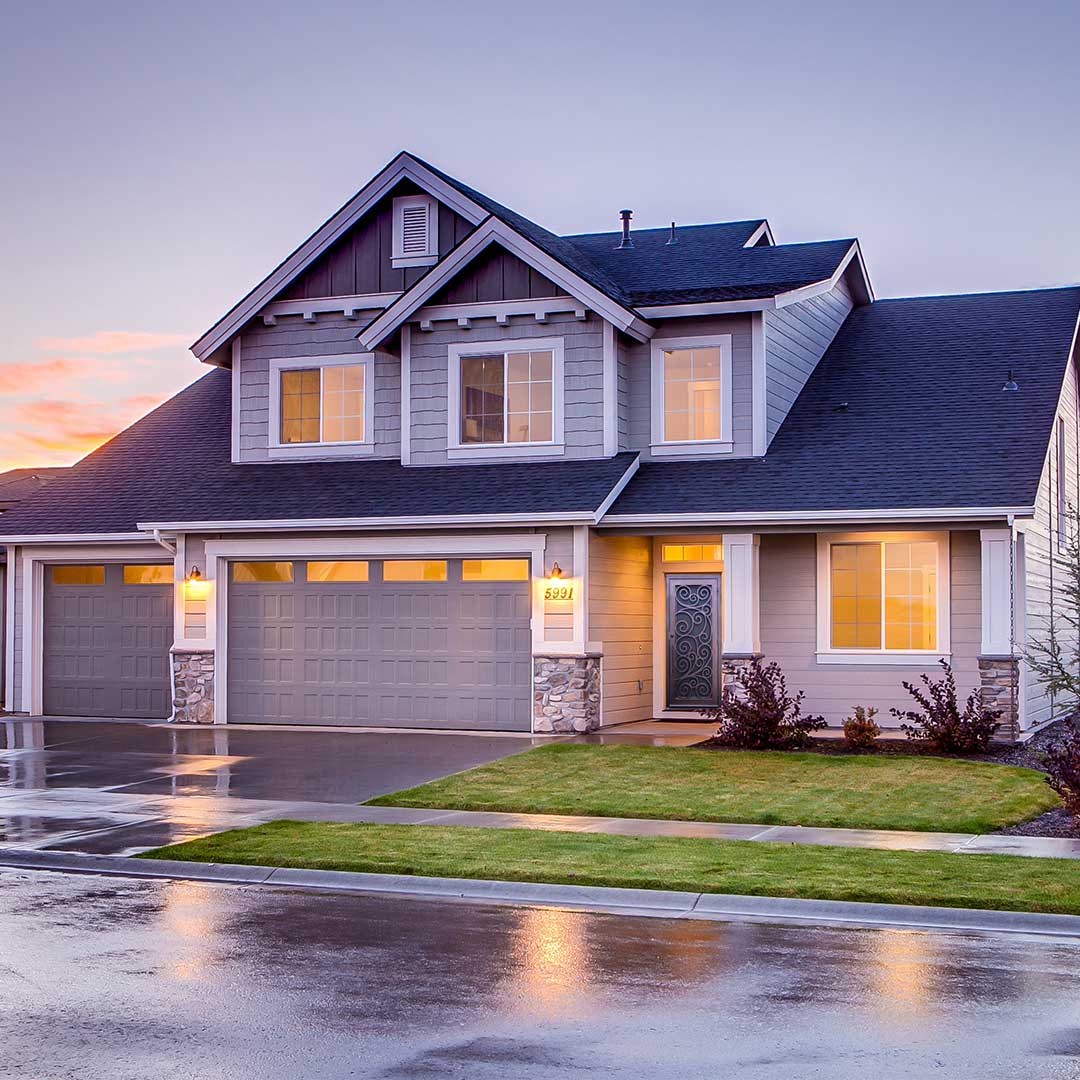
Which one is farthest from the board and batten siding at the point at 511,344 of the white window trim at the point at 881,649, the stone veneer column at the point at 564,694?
the white window trim at the point at 881,649

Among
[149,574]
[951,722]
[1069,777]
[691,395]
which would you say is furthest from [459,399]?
[1069,777]

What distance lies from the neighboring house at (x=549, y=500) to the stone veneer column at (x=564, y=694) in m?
0.05

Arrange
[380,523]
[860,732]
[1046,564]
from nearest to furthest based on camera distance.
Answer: [860,732]
[380,523]
[1046,564]

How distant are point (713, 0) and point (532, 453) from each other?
7.44m

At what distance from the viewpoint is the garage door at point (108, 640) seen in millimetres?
24703

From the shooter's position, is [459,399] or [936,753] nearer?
[936,753]

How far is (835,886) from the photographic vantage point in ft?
34.5

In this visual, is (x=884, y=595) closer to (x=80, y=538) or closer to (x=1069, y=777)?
(x=1069, y=777)

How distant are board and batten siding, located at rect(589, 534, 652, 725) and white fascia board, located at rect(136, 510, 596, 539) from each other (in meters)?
0.83

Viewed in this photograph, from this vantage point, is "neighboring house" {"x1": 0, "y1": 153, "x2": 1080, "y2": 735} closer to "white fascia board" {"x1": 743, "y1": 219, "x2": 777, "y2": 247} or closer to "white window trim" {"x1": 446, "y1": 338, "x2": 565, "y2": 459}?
"white window trim" {"x1": 446, "y1": 338, "x2": 565, "y2": 459}

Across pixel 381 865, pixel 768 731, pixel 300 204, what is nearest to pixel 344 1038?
pixel 381 865

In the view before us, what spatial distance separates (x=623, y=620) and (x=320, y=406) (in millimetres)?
6572

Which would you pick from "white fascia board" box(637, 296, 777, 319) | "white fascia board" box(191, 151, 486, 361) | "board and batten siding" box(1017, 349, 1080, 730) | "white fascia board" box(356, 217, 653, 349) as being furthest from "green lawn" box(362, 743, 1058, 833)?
"white fascia board" box(191, 151, 486, 361)

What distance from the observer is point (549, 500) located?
2147 cm
